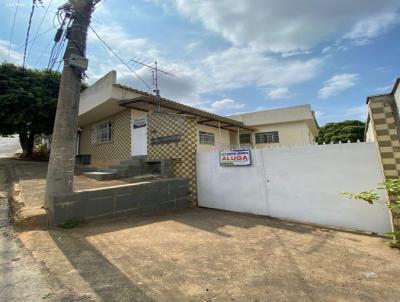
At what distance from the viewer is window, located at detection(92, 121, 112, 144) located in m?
12.4

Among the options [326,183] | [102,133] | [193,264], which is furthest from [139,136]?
[193,264]

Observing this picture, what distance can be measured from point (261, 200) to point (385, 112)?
11.2 ft

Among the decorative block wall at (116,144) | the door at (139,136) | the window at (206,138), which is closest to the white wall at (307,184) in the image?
the door at (139,136)

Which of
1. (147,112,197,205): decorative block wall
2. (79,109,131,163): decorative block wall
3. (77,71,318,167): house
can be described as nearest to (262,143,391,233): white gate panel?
(147,112,197,205): decorative block wall

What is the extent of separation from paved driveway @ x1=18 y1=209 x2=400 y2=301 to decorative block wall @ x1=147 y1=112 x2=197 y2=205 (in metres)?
2.89

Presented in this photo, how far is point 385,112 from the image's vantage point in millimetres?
4512

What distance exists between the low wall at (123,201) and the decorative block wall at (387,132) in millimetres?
5164

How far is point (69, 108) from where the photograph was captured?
16.4 feet

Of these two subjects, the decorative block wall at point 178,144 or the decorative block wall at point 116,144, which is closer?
the decorative block wall at point 178,144

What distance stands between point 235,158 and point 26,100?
492 inches

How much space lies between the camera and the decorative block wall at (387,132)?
173 inches

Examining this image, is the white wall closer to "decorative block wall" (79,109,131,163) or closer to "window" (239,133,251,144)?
"decorative block wall" (79,109,131,163)

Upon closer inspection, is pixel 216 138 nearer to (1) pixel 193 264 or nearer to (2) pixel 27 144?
(1) pixel 193 264

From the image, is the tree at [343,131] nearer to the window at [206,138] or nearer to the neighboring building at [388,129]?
the window at [206,138]
